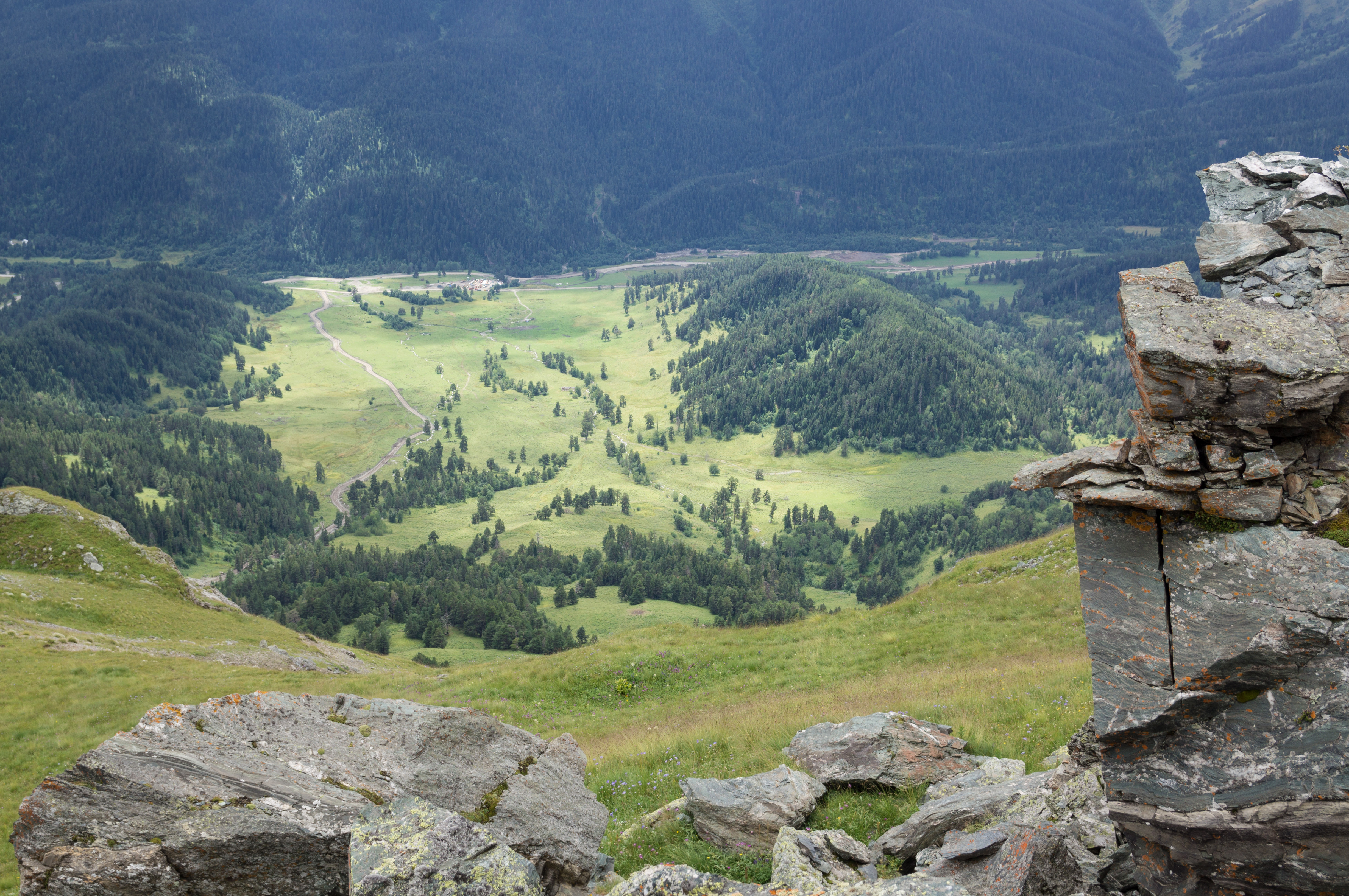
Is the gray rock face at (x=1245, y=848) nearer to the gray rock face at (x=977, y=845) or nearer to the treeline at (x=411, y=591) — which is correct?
the gray rock face at (x=977, y=845)

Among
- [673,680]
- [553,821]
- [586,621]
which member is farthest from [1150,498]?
[586,621]

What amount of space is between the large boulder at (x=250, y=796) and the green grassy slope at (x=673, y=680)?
4538mm

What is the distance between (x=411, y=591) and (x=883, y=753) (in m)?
136

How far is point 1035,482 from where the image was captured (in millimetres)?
13594

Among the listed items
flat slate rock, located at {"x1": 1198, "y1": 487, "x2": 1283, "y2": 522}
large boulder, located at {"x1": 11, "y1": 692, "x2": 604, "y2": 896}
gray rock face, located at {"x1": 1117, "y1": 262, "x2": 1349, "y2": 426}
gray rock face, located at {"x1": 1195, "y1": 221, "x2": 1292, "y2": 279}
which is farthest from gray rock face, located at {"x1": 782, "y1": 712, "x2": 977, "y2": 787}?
gray rock face, located at {"x1": 1195, "y1": 221, "x2": 1292, "y2": 279}

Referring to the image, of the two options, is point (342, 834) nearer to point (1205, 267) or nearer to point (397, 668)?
point (1205, 267)

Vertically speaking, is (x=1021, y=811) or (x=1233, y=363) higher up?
(x=1233, y=363)

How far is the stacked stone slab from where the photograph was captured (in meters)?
11.9

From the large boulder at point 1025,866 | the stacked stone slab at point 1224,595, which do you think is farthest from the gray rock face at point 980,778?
the stacked stone slab at point 1224,595

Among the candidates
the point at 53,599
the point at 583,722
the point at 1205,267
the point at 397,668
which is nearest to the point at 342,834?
the point at 1205,267

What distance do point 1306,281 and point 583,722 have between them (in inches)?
1265

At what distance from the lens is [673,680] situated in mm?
43406

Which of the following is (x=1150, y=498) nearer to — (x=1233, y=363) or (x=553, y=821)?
(x=1233, y=363)

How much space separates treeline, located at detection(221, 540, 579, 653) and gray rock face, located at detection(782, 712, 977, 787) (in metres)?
88.6
